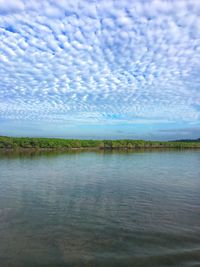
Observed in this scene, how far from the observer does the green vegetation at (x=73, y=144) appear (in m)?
97.1

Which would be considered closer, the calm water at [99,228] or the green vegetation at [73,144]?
the calm water at [99,228]

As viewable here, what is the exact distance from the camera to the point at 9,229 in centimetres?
1055

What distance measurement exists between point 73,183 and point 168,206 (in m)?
9.47

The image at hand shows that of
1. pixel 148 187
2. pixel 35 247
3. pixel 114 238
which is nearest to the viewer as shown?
pixel 35 247

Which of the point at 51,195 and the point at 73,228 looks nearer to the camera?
the point at 73,228

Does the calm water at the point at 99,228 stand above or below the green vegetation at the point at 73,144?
below

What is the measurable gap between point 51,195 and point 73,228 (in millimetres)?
6422

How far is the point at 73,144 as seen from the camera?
119438mm

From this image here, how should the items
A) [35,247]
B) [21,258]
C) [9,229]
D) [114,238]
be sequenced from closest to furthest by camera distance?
[21,258], [35,247], [114,238], [9,229]

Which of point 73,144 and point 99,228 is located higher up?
point 73,144

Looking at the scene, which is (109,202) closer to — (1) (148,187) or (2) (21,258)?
(1) (148,187)

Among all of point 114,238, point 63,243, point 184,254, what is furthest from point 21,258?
point 184,254

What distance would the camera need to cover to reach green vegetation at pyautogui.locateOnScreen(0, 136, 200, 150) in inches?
3821

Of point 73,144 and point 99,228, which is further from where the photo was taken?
point 73,144
